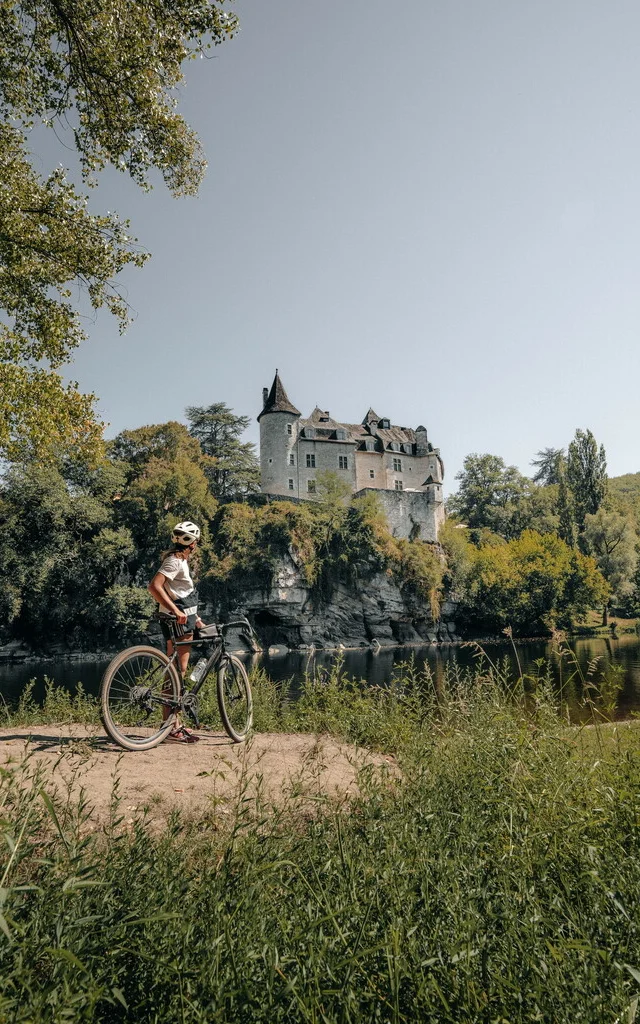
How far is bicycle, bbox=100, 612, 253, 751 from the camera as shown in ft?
19.5

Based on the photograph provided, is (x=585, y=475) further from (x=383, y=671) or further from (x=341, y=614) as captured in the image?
(x=383, y=671)

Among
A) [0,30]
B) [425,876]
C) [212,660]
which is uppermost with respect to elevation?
[0,30]

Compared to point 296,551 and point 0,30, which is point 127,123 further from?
point 296,551

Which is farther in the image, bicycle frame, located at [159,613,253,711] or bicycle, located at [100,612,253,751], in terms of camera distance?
bicycle frame, located at [159,613,253,711]

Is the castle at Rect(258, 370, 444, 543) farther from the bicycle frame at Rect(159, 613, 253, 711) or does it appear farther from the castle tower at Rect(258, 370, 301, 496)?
the bicycle frame at Rect(159, 613, 253, 711)

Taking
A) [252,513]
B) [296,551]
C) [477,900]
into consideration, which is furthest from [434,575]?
[477,900]

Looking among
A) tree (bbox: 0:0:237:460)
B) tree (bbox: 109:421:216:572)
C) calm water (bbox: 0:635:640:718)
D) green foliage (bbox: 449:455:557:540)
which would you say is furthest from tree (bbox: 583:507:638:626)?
tree (bbox: 0:0:237:460)

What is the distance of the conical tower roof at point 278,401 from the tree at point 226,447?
166 inches

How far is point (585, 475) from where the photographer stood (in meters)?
70.2

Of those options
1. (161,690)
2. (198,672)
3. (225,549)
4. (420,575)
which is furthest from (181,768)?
(420,575)

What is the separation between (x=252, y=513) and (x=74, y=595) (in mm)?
17806

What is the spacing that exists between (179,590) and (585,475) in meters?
71.6

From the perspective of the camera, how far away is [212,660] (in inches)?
271

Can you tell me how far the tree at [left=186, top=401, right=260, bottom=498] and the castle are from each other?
2.08 meters
